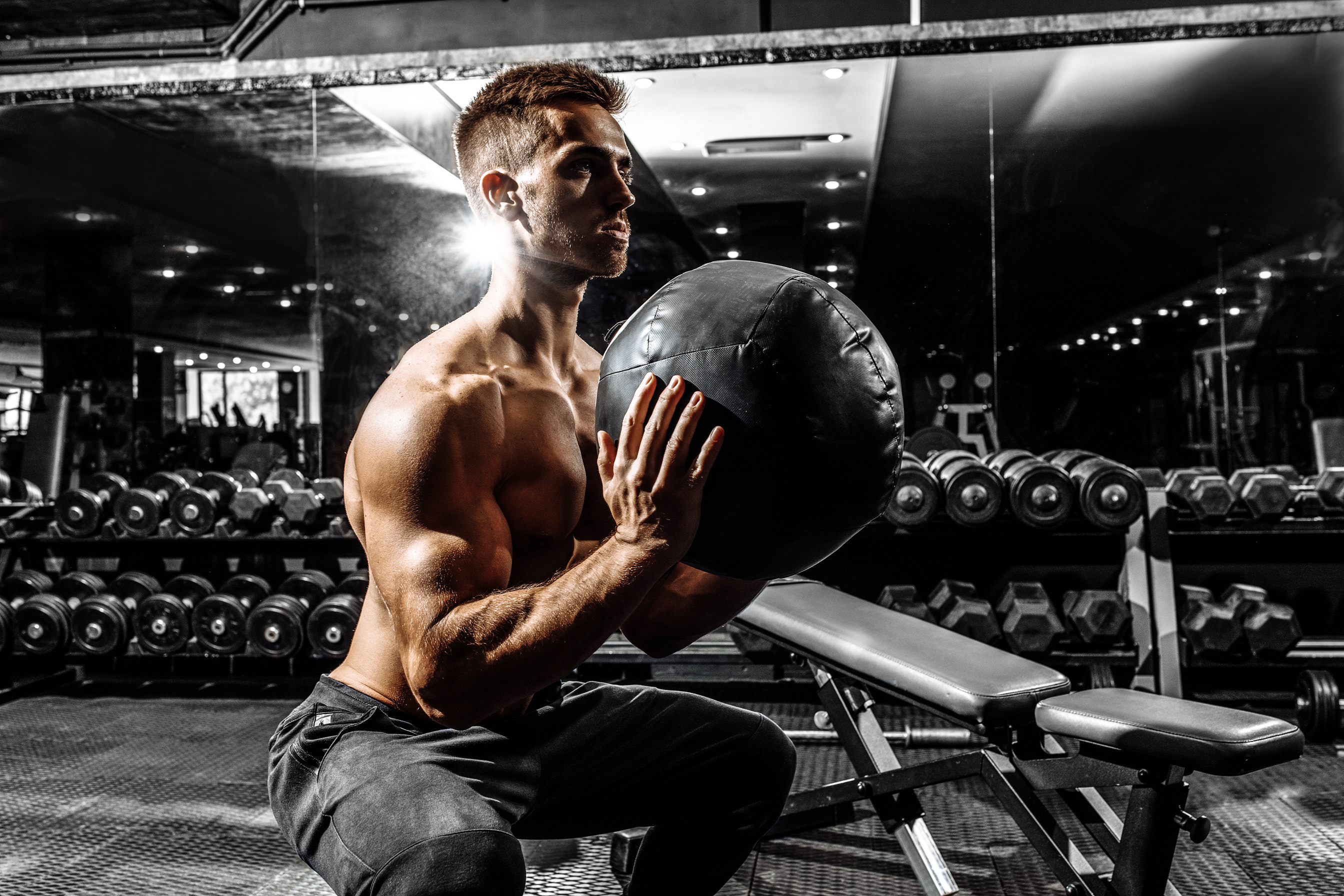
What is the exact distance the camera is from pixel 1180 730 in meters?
1.60

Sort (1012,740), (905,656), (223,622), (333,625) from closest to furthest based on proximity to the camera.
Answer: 1. (905,656)
2. (1012,740)
3. (333,625)
4. (223,622)

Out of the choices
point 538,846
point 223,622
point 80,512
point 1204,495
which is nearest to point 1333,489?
point 1204,495

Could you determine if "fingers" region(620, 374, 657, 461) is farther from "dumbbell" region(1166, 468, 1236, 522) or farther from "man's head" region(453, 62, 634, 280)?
"dumbbell" region(1166, 468, 1236, 522)

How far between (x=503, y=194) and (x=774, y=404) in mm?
642

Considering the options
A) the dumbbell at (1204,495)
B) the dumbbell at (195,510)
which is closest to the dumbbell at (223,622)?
the dumbbell at (195,510)

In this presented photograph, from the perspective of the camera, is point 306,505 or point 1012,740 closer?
point 1012,740

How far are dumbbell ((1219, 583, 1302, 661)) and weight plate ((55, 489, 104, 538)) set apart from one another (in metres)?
4.51

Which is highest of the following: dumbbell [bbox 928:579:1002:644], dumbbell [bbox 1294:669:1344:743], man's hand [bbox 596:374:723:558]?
man's hand [bbox 596:374:723:558]

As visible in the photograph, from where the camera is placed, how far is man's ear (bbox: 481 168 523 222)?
4.97 feet

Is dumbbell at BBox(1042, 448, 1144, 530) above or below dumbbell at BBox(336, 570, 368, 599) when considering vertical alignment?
→ above

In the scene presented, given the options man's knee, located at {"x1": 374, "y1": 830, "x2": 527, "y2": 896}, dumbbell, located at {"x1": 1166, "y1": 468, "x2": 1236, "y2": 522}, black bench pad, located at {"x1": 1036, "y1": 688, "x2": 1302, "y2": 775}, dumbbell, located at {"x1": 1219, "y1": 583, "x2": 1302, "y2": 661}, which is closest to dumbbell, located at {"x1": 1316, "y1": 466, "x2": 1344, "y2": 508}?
dumbbell, located at {"x1": 1166, "y1": 468, "x2": 1236, "y2": 522}

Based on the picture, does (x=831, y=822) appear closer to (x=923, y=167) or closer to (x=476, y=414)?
(x=476, y=414)

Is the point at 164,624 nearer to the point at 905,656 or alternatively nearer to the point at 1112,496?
the point at 905,656

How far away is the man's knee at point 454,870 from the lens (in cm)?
117
